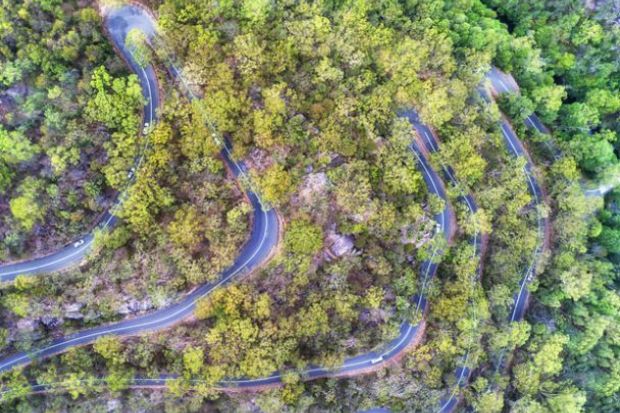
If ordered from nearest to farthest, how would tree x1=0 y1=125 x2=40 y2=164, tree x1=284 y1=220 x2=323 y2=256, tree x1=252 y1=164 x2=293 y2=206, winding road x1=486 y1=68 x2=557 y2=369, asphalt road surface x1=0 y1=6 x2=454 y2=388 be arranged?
tree x1=0 y1=125 x2=40 y2=164 < tree x1=252 y1=164 x2=293 y2=206 < asphalt road surface x1=0 y1=6 x2=454 y2=388 < tree x1=284 y1=220 x2=323 y2=256 < winding road x1=486 y1=68 x2=557 y2=369

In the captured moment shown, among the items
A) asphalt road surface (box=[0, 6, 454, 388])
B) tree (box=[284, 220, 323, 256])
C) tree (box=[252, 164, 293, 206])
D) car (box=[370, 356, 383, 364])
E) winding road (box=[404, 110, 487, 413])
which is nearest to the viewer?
tree (box=[252, 164, 293, 206])

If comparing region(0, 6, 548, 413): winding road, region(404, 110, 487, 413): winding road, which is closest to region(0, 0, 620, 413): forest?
region(404, 110, 487, 413): winding road

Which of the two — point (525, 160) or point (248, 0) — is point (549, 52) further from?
point (248, 0)

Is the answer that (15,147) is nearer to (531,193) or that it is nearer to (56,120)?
(56,120)

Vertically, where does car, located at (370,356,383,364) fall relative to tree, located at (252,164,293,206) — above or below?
below

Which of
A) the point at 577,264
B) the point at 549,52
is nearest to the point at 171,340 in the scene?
the point at 577,264

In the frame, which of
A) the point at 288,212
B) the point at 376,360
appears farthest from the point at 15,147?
the point at 376,360

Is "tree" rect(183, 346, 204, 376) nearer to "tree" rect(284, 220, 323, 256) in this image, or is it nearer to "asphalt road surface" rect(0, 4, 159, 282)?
"tree" rect(284, 220, 323, 256)

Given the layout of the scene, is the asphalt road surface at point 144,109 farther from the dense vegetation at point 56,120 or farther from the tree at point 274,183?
the tree at point 274,183
